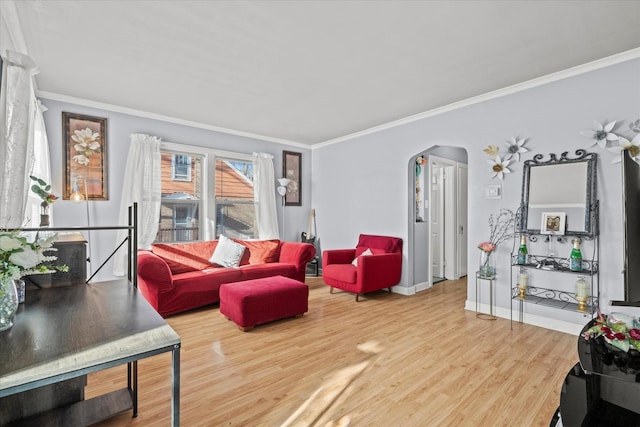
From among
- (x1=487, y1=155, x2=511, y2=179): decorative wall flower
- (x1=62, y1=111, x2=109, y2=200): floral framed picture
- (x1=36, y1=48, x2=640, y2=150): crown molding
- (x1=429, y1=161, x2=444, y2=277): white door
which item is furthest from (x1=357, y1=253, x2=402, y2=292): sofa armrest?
(x1=62, y1=111, x2=109, y2=200): floral framed picture

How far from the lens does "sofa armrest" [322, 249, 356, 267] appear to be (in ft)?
15.1

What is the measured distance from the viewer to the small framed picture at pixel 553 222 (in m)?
2.99

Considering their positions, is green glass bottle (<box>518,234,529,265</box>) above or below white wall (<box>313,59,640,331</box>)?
below

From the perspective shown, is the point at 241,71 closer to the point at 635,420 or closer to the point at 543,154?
the point at 543,154

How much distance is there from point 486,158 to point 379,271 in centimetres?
192

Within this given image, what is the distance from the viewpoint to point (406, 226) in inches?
177

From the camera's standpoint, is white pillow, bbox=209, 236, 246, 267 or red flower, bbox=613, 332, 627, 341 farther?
white pillow, bbox=209, 236, 246, 267

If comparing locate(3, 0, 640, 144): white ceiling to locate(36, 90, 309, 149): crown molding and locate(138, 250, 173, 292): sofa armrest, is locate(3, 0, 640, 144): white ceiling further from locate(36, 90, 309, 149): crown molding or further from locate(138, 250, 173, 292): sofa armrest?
locate(138, 250, 173, 292): sofa armrest

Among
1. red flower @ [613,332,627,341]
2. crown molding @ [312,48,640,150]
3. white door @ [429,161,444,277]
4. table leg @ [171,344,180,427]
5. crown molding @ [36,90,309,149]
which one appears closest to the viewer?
table leg @ [171,344,180,427]

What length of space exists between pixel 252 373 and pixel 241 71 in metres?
2.68

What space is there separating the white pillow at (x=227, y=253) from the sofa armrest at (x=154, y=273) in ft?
2.78

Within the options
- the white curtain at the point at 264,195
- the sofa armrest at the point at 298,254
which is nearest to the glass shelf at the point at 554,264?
the sofa armrest at the point at 298,254

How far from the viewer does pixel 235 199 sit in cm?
523

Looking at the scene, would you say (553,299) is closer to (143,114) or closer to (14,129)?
(14,129)
